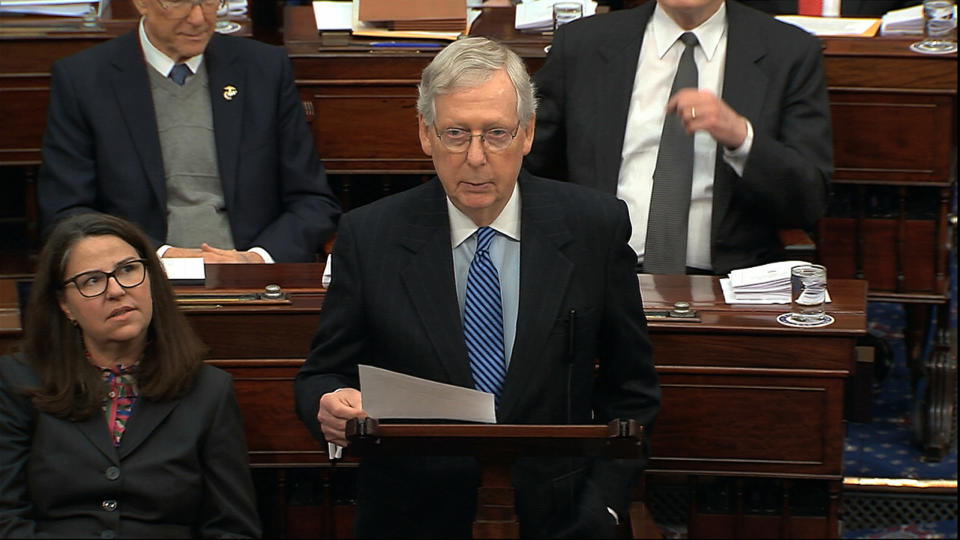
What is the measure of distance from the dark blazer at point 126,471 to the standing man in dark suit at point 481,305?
0.72 ft

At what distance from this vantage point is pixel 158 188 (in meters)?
3.66

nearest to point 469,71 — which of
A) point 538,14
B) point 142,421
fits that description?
point 142,421

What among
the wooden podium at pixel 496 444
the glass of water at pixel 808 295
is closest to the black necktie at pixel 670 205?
the glass of water at pixel 808 295

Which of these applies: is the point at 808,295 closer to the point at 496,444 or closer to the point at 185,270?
the point at 496,444

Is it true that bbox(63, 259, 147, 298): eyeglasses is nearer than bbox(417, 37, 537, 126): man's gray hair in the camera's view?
No

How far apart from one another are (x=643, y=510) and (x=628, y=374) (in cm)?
24

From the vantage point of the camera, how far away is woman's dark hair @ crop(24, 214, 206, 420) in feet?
8.56

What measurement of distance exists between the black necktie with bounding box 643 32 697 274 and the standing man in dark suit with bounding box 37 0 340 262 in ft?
2.67

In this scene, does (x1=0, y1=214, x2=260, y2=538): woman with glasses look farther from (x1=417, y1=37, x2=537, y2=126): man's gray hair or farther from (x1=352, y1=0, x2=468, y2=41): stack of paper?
(x1=352, y1=0, x2=468, y2=41): stack of paper

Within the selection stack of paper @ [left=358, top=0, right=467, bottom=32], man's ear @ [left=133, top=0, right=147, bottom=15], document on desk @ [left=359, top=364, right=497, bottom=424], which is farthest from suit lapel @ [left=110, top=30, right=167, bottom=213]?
document on desk @ [left=359, top=364, right=497, bottom=424]

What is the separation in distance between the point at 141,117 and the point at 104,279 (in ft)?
3.65

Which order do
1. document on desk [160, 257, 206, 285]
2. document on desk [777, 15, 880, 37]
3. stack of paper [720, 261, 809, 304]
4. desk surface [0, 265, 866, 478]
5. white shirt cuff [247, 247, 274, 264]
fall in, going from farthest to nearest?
1. document on desk [777, 15, 880, 37]
2. white shirt cuff [247, 247, 274, 264]
3. document on desk [160, 257, 206, 285]
4. stack of paper [720, 261, 809, 304]
5. desk surface [0, 265, 866, 478]

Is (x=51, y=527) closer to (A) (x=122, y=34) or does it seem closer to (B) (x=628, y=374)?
(B) (x=628, y=374)

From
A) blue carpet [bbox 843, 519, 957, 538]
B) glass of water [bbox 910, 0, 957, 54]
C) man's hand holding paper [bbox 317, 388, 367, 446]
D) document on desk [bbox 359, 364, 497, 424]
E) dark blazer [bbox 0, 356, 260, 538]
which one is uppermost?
glass of water [bbox 910, 0, 957, 54]
